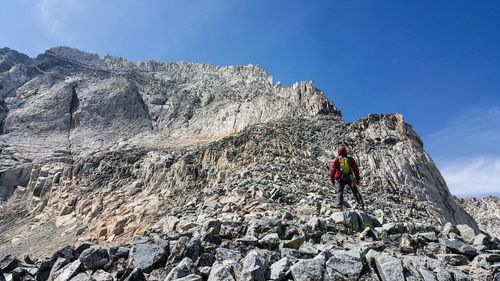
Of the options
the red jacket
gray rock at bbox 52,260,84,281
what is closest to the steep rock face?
the red jacket

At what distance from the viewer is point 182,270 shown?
724 cm

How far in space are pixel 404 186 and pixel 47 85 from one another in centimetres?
5401

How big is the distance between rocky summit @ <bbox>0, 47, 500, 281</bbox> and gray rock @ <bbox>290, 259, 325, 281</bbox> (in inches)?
0.9

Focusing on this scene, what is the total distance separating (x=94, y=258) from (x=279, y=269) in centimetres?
397

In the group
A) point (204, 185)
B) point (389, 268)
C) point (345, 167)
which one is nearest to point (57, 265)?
point (389, 268)

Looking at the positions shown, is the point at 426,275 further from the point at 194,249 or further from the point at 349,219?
the point at 194,249

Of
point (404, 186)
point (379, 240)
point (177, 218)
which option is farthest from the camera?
point (404, 186)

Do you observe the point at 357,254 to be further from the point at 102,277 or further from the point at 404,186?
the point at 404,186

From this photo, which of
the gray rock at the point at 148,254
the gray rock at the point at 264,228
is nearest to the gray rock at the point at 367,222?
the gray rock at the point at 264,228

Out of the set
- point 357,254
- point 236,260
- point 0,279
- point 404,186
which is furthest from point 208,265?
point 404,186

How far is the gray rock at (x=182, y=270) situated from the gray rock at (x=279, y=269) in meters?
1.42

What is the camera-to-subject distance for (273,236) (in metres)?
9.52

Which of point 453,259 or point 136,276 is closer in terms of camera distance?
point 136,276

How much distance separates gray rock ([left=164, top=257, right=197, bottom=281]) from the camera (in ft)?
23.3
